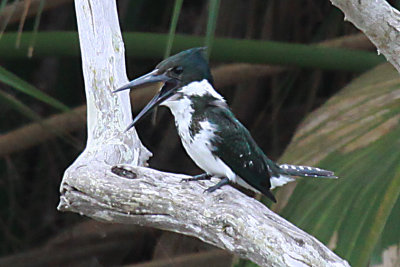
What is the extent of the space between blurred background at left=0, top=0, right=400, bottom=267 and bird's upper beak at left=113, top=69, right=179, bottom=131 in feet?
0.38

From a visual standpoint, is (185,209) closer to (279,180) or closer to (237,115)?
(279,180)

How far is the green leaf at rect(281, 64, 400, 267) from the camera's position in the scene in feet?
6.46

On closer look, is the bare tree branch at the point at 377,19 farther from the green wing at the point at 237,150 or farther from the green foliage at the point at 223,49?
the green foliage at the point at 223,49

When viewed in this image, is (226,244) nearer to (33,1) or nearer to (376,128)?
(376,128)

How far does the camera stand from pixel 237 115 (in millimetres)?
3861

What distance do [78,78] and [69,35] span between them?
52.2 inches

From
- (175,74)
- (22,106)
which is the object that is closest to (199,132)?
(175,74)

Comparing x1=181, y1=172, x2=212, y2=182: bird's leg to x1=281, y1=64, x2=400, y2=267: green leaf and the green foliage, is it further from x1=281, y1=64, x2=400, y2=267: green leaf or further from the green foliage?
the green foliage

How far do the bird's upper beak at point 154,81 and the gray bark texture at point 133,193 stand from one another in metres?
0.10

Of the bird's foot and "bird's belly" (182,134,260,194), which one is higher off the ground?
"bird's belly" (182,134,260,194)

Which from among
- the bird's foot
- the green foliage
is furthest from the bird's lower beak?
the green foliage

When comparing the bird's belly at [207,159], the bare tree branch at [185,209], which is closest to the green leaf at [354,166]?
the bird's belly at [207,159]

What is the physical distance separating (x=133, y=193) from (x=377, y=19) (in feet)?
2.00

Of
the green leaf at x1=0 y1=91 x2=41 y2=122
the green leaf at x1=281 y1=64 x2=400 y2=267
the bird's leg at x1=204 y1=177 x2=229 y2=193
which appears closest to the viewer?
the bird's leg at x1=204 y1=177 x2=229 y2=193
